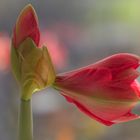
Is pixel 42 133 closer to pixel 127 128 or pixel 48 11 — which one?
pixel 127 128

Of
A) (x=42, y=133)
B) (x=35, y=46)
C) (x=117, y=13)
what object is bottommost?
(x=42, y=133)

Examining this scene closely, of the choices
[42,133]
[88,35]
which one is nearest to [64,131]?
[42,133]

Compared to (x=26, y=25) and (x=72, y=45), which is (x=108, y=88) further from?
(x=72, y=45)

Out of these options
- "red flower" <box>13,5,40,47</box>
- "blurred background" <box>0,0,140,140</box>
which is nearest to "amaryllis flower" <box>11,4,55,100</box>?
"red flower" <box>13,5,40,47</box>

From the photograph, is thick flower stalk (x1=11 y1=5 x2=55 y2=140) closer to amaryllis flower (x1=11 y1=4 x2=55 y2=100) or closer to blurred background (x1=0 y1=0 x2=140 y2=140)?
amaryllis flower (x1=11 y1=4 x2=55 y2=100)

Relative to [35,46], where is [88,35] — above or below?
below

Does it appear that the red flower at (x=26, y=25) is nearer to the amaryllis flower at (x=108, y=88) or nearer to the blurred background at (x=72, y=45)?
the amaryllis flower at (x=108, y=88)
